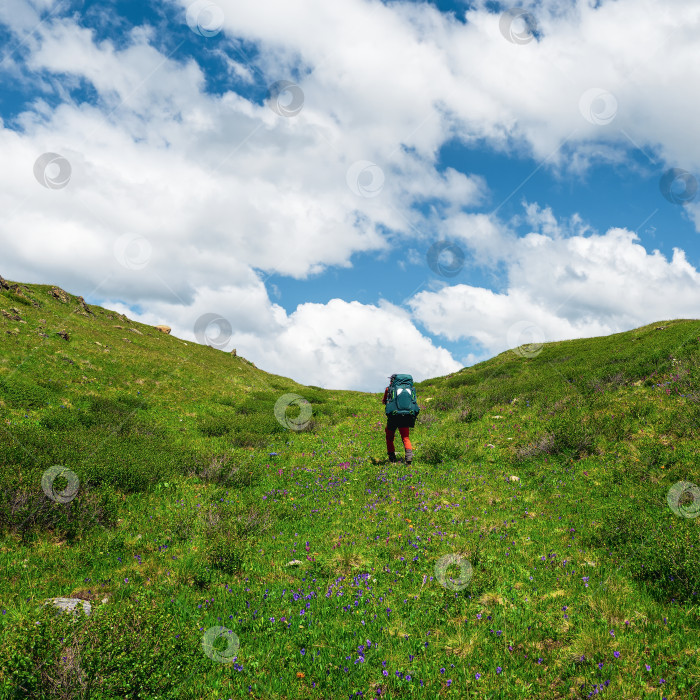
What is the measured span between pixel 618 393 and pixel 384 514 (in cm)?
1063

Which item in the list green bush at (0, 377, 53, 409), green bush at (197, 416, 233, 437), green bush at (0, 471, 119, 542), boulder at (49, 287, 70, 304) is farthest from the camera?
boulder at (49, 287, 70, 304)

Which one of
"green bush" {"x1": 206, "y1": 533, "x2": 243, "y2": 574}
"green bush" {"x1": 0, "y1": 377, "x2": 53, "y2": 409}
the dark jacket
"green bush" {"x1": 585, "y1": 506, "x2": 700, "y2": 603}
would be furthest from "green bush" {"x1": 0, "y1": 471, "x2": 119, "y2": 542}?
"green bush" {"x1": 585, "y1": 506, "x2": 700, "y2": 603}

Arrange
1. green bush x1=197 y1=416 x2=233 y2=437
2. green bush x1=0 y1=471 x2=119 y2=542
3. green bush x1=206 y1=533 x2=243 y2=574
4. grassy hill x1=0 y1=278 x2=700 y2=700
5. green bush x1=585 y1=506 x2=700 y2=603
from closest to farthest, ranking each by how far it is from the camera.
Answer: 1. grassy hill x1=0 y1=278 x2=700 y2=700
2. green bush x1=585 y1=506 x2=700 y2=603
3. green bush x1=206 y1=533 x2=243 y2=574
4. green bush x1=0 y1=471 x2=119 y2=542
5. green bush x1=197 y1=416 x2=233 y2=437

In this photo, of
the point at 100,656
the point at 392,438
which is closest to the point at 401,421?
the point at 392,438

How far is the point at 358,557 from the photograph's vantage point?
747cm

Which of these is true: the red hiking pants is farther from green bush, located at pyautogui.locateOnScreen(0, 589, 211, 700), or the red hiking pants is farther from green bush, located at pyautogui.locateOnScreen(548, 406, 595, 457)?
green bush, located at pyautogui.locateOnScreen(0, 589, 211, 700)

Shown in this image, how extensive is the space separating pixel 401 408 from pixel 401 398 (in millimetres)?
312

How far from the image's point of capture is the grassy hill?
14.8 ft

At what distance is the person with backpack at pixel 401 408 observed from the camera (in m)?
13.2

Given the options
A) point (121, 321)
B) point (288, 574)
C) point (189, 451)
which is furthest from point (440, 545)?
point (121, 321)

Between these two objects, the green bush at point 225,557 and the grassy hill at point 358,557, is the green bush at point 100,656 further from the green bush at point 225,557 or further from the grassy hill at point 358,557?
the green bush at point 225,557

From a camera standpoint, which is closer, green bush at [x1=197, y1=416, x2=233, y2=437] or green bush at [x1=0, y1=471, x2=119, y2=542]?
green bush at [x1=0, y1=471, x2=119, y2=542]

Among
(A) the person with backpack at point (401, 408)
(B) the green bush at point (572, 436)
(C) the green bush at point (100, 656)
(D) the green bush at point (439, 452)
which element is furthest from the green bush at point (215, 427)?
(C) the green bush at point (100, 656)

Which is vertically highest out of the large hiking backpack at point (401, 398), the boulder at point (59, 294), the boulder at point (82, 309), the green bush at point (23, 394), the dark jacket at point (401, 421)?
the boulder at point (59, 294)
